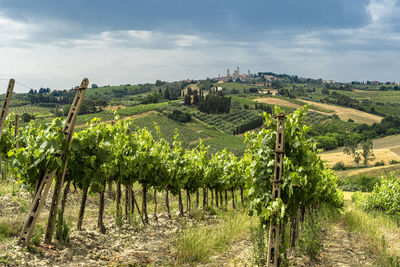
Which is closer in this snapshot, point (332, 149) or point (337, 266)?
point (337, 266)

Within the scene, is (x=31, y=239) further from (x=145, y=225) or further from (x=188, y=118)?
(x=188, y=118)

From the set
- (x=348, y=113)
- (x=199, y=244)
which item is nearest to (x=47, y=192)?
(x=199, y=244)

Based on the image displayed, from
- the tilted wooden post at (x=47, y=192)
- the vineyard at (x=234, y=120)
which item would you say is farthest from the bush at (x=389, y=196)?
the vineyard at (x=234, y=120)

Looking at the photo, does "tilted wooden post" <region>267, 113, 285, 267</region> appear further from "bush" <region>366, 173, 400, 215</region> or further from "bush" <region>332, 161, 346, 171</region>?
"bush" <region>332, 161, 346, 171</region>

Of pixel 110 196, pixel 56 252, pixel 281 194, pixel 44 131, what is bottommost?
pixel 110 196

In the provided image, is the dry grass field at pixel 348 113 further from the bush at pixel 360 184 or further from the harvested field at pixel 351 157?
the bush at pixel 360 184

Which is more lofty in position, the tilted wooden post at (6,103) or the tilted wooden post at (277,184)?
the tilted wooden post at (6,103)

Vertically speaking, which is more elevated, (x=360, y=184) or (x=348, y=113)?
(x=348, y=113)

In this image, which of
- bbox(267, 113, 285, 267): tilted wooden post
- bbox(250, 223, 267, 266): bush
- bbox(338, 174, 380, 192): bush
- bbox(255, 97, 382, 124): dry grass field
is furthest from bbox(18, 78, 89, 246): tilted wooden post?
bbox(255, 97, 382, 124): dry grass field

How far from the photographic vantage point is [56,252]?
5.84 metres

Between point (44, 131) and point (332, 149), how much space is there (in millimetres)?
103313

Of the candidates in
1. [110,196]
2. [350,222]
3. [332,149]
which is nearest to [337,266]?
[350,222]

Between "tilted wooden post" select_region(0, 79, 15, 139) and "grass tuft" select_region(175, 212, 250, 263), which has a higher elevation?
"tilted wooden post" select_region(0, 79, 15, 139)

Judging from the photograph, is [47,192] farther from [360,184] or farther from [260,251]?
[360,184]
